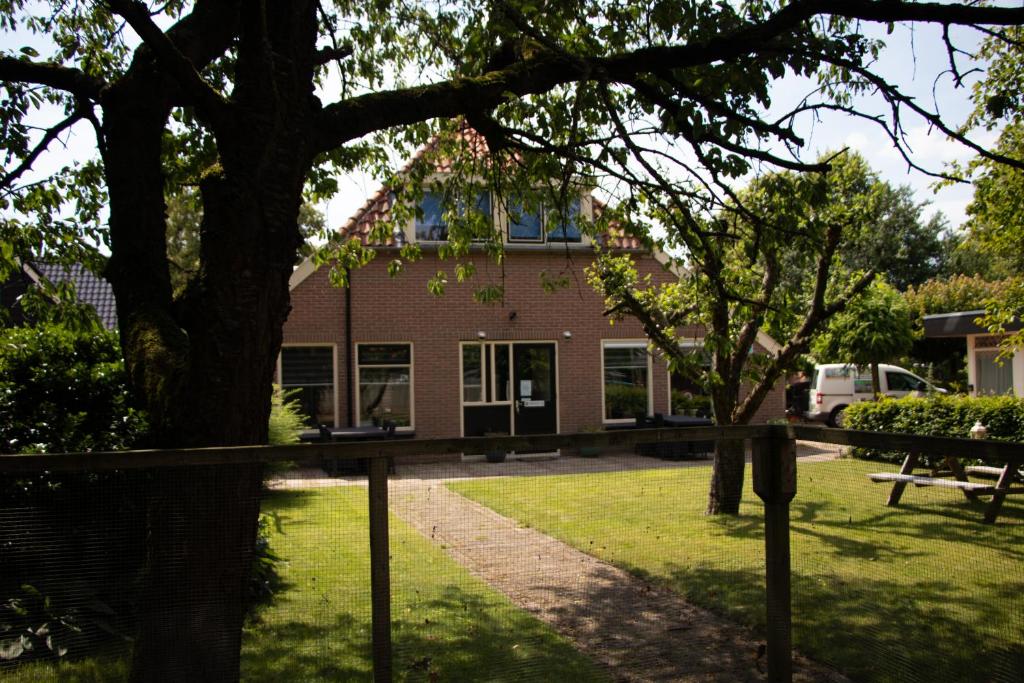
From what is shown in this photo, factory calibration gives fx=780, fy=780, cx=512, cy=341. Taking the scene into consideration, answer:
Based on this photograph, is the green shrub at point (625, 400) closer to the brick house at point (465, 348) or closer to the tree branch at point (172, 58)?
the brick house at point (465, 348)

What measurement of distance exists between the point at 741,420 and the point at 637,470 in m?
6.16

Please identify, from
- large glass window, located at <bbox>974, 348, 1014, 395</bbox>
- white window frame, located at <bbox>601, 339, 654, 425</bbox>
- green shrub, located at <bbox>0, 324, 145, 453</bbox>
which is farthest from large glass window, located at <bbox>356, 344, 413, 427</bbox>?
large glass window, located at <bbox>974, 348, 1014, 395</bbox>

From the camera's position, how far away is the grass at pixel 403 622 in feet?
12.4

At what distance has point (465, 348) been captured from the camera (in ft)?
59.9

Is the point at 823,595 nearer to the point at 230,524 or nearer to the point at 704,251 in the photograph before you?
the point at 230,524

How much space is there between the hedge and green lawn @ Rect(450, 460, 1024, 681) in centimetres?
852

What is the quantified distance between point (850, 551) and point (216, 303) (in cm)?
362

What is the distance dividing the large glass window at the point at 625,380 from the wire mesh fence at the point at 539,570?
1443 centimetres

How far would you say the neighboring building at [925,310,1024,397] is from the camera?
69.8 feet

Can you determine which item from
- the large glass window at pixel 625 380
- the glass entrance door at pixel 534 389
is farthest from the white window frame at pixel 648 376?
the glass entrance door at pixel 534 389

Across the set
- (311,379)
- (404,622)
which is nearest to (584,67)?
(404,622)

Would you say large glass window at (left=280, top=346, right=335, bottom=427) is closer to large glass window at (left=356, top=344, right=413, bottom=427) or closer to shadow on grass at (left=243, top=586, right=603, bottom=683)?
large glass window at (left=356, top=344, right=413, bottom=427)

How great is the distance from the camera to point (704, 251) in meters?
7.34

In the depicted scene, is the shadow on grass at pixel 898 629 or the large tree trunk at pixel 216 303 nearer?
the shadow on grass at pixel 898 629
